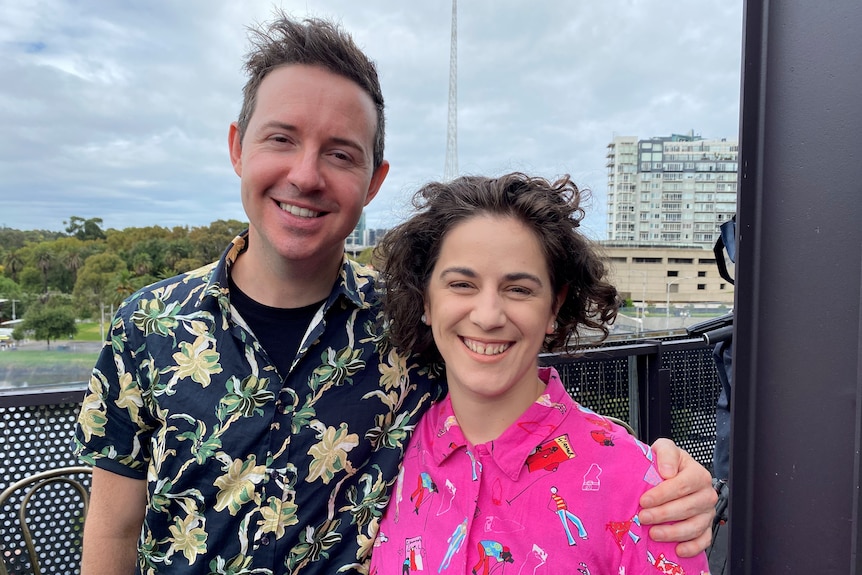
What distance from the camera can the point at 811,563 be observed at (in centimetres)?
106

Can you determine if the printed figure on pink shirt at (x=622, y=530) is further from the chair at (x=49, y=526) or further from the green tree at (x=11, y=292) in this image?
the green tree at (x=11, y=292)

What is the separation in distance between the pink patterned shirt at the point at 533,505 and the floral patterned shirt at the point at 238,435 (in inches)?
5.5

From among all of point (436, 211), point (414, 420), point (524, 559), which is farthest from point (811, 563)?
point (436, 211)

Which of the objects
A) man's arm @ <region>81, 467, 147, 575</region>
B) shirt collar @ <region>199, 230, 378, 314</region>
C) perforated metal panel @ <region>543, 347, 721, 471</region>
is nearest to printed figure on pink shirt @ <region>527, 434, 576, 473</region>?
shirt collar @ <region>199, 230, 378, 314</region>

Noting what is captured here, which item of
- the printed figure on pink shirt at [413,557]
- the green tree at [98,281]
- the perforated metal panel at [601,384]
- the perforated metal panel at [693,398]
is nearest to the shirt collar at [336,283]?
the printed figure on pink shirt at [413,557]

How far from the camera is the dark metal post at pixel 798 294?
3.30 ft

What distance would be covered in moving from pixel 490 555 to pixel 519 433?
28 centimetres

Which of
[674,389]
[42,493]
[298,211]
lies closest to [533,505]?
[298,211]

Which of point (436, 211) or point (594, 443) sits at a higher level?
point (436, 211)

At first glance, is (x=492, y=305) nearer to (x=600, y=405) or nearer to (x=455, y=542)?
(x=455, y=542)

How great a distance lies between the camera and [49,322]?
14.8 m

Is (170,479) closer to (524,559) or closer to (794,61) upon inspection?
(524,559)

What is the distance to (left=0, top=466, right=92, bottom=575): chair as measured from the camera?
2094 millimetres

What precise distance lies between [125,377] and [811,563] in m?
1.65
